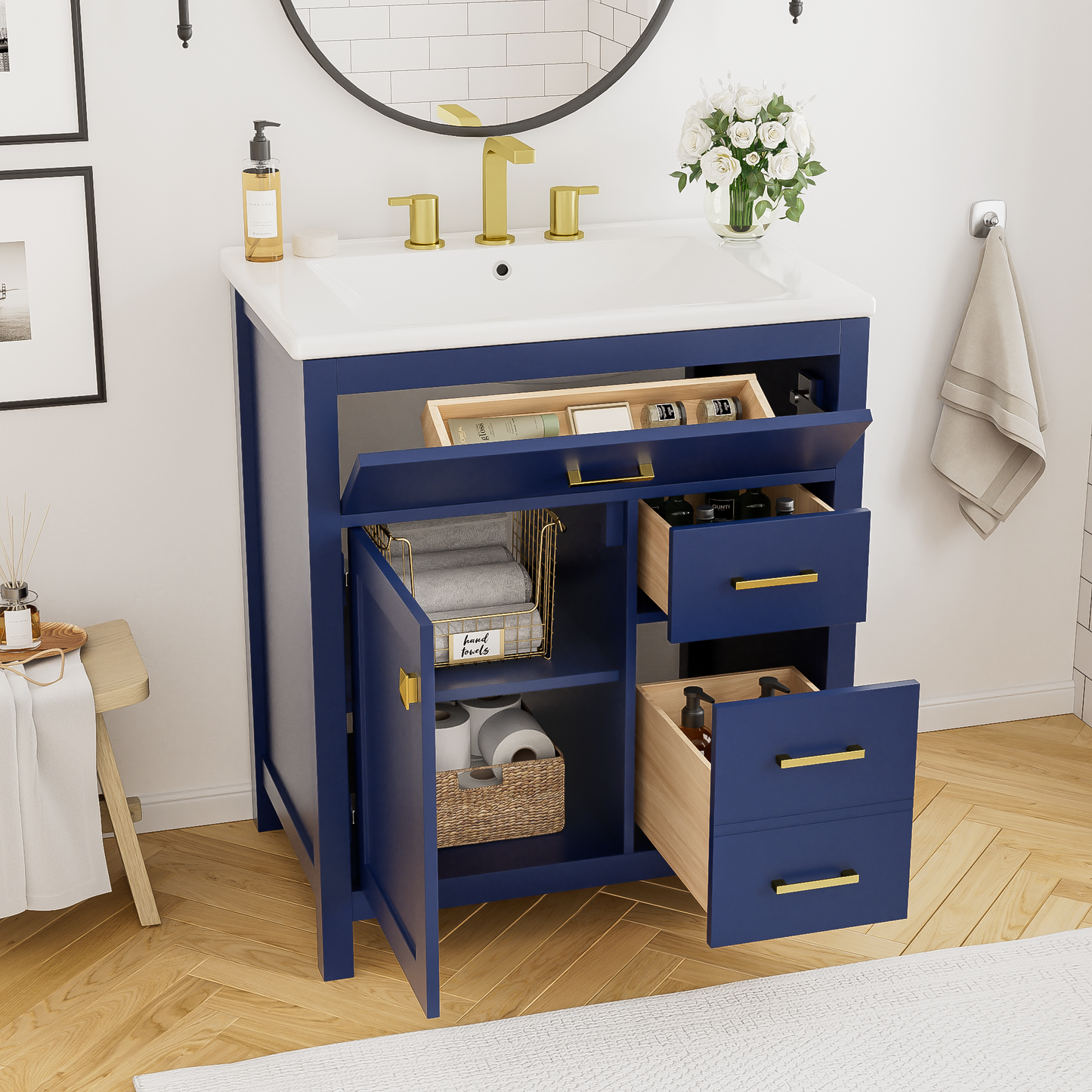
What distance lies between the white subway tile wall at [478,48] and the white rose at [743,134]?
0.86 ft

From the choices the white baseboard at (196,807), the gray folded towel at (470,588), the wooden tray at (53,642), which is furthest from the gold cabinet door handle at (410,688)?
the white baseboard at (196,807)

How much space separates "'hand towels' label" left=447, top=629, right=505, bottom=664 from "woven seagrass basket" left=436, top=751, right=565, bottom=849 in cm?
21

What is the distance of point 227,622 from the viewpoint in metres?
2.58

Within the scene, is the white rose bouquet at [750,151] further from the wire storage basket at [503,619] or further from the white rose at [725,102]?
the wire storage basket at [503,619]

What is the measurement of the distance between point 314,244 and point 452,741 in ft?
2.68

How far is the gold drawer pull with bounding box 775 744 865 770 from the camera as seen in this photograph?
1913 millimetres

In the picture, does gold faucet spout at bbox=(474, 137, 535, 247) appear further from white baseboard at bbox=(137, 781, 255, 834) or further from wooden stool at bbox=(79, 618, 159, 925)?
white baseboard at bbox=(137, 781, 255, 834)

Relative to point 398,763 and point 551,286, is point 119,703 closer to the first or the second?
point 398,763

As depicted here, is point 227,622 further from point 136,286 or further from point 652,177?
point 652,177

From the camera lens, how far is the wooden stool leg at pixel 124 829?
2262 mm

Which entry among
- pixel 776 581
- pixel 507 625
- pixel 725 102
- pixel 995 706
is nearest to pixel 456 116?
pixel 725 102

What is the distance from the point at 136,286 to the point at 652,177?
91 centimetres

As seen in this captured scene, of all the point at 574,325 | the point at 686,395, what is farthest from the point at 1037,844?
the point at 574,325

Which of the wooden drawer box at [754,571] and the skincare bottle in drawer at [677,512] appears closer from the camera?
the wooden drawer box at [754,571]
